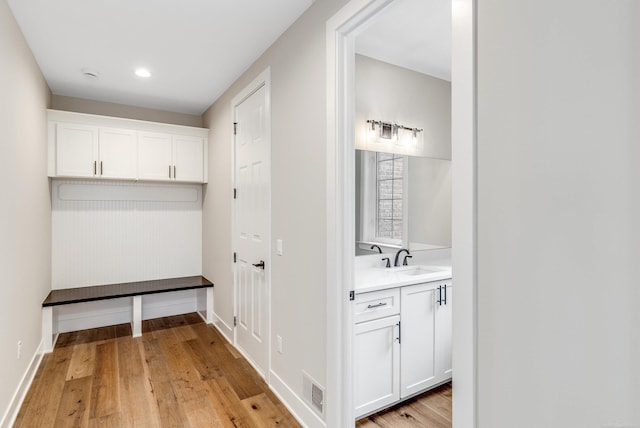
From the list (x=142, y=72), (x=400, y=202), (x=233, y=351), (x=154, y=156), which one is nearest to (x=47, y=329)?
(x=233, y=351)

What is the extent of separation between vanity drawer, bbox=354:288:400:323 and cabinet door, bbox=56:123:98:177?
3196mm

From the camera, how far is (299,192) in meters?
2.15

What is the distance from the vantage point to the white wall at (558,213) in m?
0.80

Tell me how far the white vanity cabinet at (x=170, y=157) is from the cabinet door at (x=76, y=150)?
0.44 m

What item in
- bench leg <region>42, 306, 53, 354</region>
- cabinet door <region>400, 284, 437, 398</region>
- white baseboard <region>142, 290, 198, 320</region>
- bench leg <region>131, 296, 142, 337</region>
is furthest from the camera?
white baseboard <region>142, 290, 198, 320</region>

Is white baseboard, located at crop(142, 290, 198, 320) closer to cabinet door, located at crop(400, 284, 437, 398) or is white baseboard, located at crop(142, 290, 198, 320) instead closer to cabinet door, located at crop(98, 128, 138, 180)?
cabinet door, located at crop(98, 128, 138, 180)

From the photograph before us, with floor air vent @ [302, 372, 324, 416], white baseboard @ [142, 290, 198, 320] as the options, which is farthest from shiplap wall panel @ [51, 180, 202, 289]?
floor air vent @ [302, 372, 324, 416]

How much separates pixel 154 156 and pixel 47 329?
6.54 feet

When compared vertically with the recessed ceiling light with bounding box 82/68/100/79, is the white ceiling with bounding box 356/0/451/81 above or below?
above

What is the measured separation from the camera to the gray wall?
12.0 feet

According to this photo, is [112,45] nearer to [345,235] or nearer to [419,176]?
[345,235]

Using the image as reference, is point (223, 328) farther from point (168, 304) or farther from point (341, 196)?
point (341, 196)

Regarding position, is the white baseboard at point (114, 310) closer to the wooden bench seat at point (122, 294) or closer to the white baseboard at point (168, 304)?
the white baseboard at point (168, 304)

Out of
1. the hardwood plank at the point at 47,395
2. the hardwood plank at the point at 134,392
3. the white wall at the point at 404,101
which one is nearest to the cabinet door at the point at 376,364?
the hardwood plank at the point at 134,392
